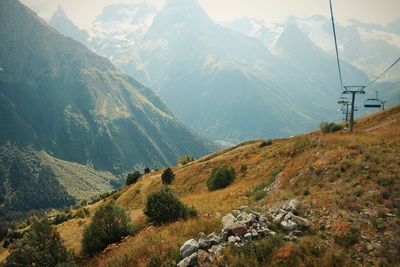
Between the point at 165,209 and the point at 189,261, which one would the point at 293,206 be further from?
the point at 165,209

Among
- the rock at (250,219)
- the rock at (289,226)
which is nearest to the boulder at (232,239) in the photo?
the rock at (250,219)

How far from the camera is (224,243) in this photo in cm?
1109

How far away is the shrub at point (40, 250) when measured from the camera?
13727 mm

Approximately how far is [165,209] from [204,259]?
8411 mm

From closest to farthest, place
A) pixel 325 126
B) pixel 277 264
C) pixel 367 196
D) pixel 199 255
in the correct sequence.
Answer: pixel 277 264, pixel 199 255, pixel 367 196, pixel 325 126

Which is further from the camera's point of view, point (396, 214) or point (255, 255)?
point (396, 214)

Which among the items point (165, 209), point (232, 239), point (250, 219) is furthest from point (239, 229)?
point (165, 209)

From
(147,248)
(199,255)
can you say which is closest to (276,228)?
(199,255)

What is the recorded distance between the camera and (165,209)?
18.2m

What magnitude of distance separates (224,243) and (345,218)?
5.82 meters

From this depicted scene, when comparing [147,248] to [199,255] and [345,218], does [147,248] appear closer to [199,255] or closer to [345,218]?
[199,255]

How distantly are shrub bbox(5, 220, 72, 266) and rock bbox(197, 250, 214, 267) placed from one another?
27.8 feet

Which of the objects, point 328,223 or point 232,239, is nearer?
point 232,239

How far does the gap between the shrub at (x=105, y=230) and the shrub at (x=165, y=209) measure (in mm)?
1912
